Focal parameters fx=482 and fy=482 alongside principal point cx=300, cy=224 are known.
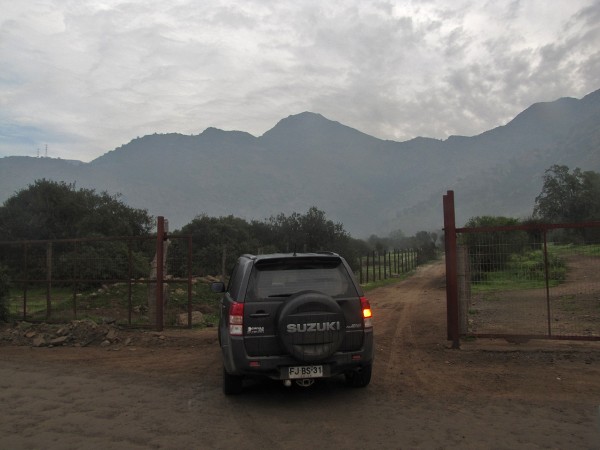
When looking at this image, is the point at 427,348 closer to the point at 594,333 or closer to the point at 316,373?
the point at 594,333

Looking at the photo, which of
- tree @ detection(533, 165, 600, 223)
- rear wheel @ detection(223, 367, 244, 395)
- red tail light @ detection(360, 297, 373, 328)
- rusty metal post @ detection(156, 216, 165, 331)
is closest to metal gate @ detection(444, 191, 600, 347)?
red tail light @ detection(360, 297, 373, 328)

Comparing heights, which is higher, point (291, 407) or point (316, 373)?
point (316, 373)

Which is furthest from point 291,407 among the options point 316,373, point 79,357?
point 79,357

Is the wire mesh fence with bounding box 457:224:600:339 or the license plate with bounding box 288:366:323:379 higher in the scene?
the wire mesh fence with bounding box 457:224:600:339

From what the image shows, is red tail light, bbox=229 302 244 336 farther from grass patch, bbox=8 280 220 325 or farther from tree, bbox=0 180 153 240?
tree, bbox=0 180 153 240

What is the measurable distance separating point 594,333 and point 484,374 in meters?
4.03

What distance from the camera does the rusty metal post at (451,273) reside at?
898cm

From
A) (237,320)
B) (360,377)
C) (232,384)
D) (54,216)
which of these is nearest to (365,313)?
(360,377)

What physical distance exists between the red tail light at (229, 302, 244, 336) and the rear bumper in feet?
0.28

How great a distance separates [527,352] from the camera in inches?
334

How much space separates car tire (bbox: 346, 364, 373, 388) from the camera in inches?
257

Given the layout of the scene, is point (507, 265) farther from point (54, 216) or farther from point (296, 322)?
point (54, 216)

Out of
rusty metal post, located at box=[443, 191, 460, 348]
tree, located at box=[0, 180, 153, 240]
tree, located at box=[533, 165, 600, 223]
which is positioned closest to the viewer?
rusty metal post, located at box=[443, 191, 460, 348]

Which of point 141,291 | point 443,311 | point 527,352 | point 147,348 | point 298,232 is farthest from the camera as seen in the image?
point 298,232
